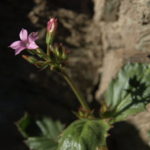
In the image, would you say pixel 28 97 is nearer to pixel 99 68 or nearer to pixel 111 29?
pixel 99 68

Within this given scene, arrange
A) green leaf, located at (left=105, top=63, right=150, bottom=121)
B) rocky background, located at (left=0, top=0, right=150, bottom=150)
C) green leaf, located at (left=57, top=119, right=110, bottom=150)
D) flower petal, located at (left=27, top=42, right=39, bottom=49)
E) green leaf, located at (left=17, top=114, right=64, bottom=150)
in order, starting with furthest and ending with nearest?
rocky background, located at (left=0, top=0, right=150, bottom=150) < green leaf, located at (left=17, top=114, right=64, bottom=150) < green leaf, located at (left=105, top=63, right=150, bottom=121) < green leaf, located at (left=57, top=119, right=110, bottom=150) < flower petal, located at (left=27, top=42, right=39, bottom=49)

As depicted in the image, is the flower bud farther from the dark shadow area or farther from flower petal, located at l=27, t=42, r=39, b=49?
the dark shadow area

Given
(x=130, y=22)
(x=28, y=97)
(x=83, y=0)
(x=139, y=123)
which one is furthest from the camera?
(x=83, y=0)

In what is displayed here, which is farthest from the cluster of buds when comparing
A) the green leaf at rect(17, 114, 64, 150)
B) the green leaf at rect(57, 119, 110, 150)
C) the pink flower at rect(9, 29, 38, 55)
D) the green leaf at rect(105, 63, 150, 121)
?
the green leaf at rect(17, 114, 64, 150)

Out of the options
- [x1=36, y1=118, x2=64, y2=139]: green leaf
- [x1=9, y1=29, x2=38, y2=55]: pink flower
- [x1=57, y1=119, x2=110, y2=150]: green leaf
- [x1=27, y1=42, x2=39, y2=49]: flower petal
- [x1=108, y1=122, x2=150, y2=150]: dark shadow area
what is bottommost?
[x1=108, y1=122, x2=150, y2=150]: dark shadow area

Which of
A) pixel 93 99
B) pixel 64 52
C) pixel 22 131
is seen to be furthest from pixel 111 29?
pixel 22 131

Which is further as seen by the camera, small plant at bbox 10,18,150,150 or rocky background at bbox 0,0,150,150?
rocky background at bbox 0,0,150,150

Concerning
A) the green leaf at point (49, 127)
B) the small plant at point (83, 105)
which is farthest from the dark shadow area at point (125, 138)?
the green leaf at point (49, 127)
